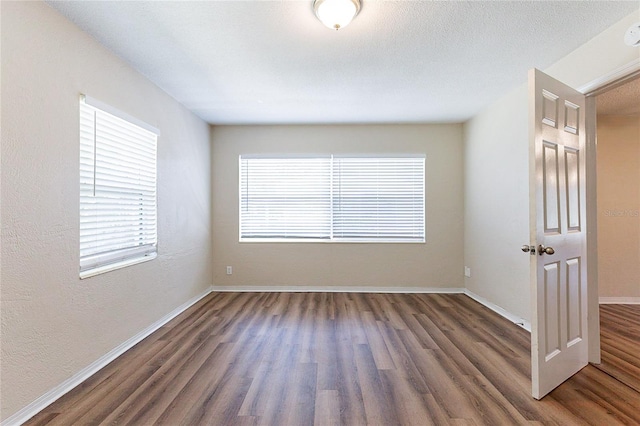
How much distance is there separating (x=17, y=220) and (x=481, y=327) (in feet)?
12.6

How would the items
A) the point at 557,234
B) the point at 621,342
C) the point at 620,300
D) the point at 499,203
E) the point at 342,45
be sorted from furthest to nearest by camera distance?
the point at 620,300, the point at 499,203, the point at 621,342, the point at 342,45, the point at 557,234

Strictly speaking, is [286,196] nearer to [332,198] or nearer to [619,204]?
[332,198]

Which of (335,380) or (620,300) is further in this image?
(620,300)

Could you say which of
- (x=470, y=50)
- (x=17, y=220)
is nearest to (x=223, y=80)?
(x=17, y=220)

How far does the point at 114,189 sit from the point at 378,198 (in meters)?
3.26

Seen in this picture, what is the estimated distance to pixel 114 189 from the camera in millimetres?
2463

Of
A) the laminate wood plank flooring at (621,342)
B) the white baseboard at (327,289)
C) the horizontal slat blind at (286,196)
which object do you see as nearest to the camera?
the laminate wood plank flooring at (621,342)

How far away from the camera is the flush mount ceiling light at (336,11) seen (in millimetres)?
1729

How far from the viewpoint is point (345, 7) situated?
1747 mm

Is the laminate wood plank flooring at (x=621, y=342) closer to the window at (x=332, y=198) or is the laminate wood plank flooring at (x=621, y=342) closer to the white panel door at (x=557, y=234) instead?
the white panel door at (x=557, y=234)

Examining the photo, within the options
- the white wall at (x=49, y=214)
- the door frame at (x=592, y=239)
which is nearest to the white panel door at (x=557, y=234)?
the door frame at (x=592, y=239)

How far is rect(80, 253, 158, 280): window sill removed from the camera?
214 centimetres

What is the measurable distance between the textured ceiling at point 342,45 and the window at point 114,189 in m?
0.60

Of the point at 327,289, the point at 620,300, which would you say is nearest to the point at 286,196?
the point at 327,289
